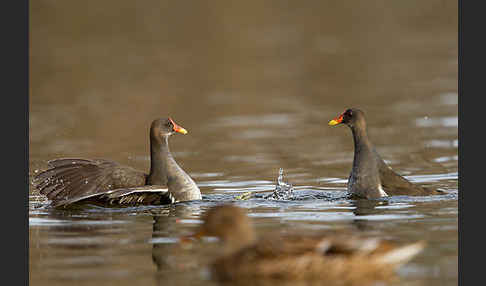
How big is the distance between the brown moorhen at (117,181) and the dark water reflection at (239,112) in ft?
0.96

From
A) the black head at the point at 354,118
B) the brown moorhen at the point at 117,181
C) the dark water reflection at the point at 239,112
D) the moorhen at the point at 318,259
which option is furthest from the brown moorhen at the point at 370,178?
the moorhen at the point at 318,259

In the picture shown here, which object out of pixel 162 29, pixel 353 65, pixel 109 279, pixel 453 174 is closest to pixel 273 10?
pixel 162 29

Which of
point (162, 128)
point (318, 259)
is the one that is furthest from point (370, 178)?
point (318, 259)

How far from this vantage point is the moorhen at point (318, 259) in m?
8.80

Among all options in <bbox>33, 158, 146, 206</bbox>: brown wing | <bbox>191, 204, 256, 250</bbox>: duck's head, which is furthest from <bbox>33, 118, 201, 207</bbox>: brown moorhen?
<bbox>191, 204, 256, 250</bbox>: duck's head

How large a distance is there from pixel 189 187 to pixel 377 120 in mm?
8685

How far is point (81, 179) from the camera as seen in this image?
578 inches

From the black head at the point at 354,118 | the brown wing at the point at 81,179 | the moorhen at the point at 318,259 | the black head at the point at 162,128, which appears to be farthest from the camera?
the black head at the point at 162,128

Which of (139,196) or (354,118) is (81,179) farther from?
(354,118)

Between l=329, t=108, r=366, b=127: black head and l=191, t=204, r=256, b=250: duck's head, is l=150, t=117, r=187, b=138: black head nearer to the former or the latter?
l=329, t=108, r=366, b=127: black head

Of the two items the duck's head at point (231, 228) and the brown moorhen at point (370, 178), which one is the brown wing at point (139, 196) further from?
the duck's head at point (231, 228)

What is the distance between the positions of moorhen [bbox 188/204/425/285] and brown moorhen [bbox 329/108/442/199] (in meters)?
4.99

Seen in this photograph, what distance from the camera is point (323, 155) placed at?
18688mm

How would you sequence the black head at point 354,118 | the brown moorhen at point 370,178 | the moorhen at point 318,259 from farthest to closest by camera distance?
the black head at point 354,118 → the brown moorhen at point 370,178 → the moorhen at point 318,259
